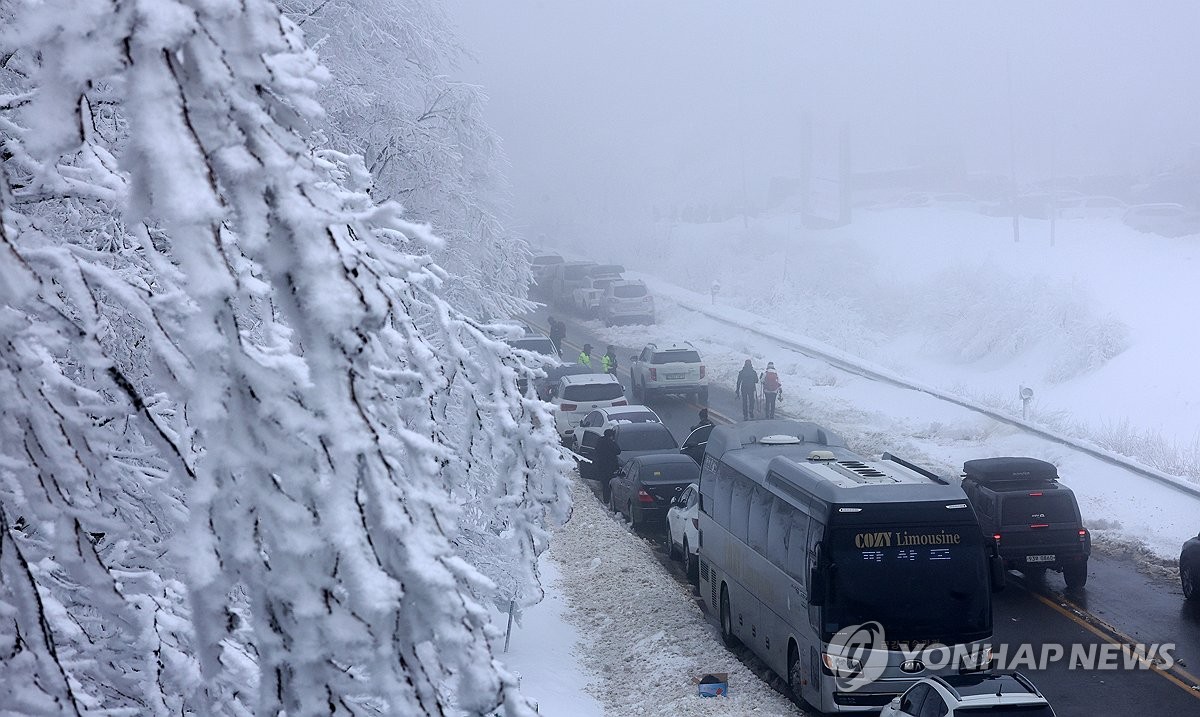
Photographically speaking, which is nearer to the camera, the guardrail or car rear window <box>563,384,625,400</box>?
the guardrail

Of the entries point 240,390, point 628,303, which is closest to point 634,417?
point 240,390

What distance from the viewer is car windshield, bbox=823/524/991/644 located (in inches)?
490

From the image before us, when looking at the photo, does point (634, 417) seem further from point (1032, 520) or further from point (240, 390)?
point (240, 390)

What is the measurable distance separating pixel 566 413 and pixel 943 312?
2949cm

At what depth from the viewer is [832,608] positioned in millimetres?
12422

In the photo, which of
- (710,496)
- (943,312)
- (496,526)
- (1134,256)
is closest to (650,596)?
(710,496)

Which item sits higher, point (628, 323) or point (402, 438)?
point (402, 438)

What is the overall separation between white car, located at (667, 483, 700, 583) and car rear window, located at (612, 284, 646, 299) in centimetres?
3044

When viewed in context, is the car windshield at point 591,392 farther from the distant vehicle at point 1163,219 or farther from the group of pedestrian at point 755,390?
the distant vehicle at point 1163,219

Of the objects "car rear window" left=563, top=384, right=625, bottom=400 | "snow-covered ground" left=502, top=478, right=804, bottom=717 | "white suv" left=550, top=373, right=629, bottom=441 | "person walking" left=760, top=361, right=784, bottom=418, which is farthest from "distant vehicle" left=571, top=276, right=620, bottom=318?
"snow-covered ground" left=502, top=478, right=804, bottom=717

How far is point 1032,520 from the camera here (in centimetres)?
1769

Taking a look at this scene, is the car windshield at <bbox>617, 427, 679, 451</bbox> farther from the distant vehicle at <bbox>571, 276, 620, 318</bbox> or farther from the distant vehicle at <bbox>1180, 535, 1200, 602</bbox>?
the distant vehicle at <bbox>571, 276, 620, 318</bbox>

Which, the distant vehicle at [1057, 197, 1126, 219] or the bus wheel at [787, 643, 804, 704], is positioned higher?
the distant vehicle at [1057, 197, 1126, 219]

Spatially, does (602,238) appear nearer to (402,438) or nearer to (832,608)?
(832,608)
